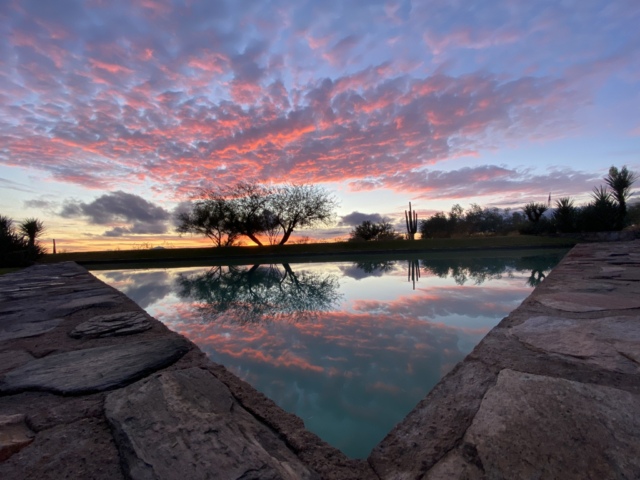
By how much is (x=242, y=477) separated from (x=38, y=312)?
243 cm

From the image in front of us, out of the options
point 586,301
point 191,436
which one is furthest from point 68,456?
point 586,301

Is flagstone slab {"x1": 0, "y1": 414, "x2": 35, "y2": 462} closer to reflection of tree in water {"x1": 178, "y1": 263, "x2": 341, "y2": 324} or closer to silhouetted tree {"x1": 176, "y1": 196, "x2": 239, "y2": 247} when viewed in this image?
reflection of tree in water {"x1": 178, "y1": 263, "x2": 341, "y2": 324}

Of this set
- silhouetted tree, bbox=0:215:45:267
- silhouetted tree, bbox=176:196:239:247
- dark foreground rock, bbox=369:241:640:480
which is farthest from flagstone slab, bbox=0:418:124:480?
silhouetted tree, bbox=176:196:239:247

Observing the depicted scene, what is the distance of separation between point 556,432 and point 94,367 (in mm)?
1435

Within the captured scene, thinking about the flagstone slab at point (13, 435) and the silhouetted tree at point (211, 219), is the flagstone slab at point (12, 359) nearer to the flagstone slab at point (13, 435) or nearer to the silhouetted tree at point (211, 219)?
the flagstone slab at point (13, 435)

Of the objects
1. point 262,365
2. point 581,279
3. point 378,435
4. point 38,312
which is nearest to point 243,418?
point 378,435

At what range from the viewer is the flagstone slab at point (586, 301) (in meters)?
1.77

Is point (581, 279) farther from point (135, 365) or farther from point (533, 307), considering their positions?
point (135, 365)

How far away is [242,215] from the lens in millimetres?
20625

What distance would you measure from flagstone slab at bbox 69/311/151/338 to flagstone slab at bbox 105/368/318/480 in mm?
811

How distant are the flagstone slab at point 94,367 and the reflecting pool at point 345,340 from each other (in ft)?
1.99

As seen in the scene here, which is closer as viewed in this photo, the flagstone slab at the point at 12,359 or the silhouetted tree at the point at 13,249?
the flagstone slab at the point at 12,359

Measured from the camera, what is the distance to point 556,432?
708mm

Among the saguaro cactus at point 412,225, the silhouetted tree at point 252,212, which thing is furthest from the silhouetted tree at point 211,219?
the saguaro cactus at point 412,225
